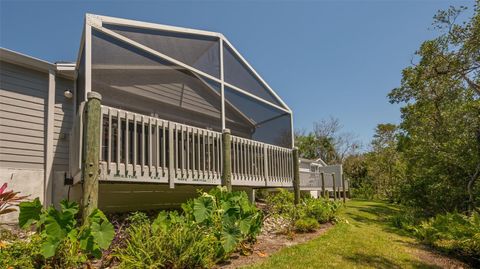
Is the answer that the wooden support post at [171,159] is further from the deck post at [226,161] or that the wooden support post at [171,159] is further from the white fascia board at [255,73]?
the white fascia board at [255,73]

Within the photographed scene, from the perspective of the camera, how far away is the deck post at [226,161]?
20.2 feet

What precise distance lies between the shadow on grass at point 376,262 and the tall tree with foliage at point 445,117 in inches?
156

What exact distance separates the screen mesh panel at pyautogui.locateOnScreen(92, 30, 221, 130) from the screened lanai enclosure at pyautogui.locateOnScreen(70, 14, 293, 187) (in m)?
0.02

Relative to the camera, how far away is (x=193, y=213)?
435cm

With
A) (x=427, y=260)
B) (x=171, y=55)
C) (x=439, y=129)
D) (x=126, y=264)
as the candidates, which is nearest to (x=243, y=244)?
(x=126, y=264)

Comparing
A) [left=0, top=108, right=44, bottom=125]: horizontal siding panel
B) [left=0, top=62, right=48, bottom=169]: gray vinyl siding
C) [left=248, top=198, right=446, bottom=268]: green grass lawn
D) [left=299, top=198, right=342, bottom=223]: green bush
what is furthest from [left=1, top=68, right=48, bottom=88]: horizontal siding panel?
[left=299, top=198, right=342, bottom=223]: green bush

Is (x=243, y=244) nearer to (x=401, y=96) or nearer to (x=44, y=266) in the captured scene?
(x=44, y=266)

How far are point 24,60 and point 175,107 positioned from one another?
10.4 feet

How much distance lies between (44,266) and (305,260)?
3.11 metres

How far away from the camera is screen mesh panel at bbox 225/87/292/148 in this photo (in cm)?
788

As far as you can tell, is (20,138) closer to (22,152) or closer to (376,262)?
(22,152)

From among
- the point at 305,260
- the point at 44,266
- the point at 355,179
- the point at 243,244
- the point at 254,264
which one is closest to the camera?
the point at 44,266

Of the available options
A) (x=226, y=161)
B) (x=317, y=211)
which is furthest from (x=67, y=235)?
(x=317, y=211)

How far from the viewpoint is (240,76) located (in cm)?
802
